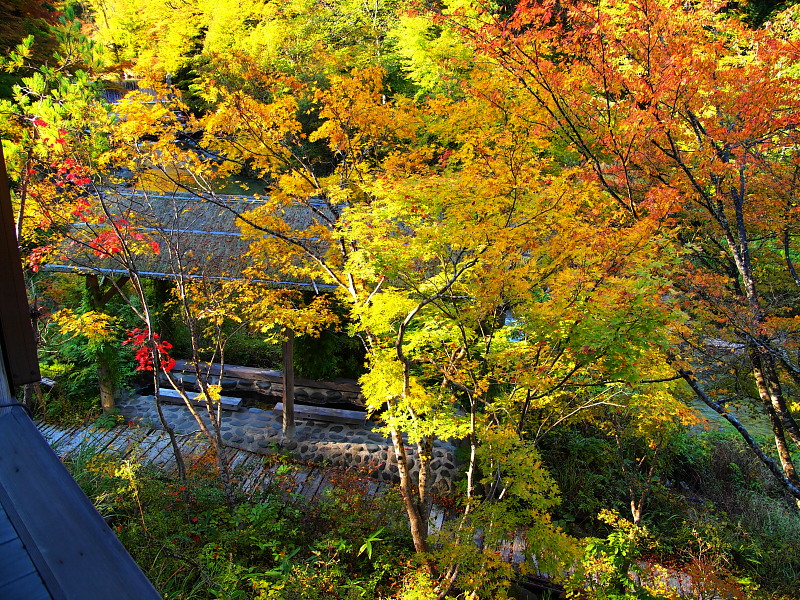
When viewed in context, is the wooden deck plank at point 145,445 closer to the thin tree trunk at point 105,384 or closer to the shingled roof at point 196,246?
the thin tree trunk at point 105,384

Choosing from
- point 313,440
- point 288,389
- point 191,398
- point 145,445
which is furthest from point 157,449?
point 313,440

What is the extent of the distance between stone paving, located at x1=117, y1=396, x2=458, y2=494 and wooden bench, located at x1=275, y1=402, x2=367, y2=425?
0.35 ft

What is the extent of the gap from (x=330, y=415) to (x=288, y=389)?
3.59ft

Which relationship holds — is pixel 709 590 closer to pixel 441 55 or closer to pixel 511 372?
pixel 511 372

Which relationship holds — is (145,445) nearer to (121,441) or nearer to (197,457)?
(121,441)

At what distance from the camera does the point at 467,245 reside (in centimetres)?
462

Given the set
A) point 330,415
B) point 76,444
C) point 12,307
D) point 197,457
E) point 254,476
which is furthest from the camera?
point 330,415

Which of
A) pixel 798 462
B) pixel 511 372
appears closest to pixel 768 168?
pixel 511 372

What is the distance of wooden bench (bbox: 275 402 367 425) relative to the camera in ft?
29.4

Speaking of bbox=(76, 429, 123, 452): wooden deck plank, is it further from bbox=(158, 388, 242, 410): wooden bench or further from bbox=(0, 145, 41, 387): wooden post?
bbox=(0, 145, 41, 387): wooden post

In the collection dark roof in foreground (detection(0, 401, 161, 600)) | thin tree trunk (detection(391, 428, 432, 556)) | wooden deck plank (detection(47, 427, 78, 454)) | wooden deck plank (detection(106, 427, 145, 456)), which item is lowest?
wooden deck plank (detection(106, 427, 145, 456))

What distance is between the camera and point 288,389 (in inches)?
332

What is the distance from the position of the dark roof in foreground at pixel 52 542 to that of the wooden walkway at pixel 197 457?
6.56 metres

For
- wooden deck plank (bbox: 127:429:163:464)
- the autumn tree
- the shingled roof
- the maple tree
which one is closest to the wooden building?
the maple tree
